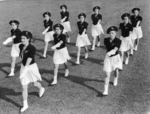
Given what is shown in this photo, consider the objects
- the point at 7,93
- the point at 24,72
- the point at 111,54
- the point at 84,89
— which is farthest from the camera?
the point at 7,93

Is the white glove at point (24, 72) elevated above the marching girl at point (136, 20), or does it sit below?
below

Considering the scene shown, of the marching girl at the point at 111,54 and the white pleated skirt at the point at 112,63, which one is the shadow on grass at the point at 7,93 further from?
the white pleated skirt at the point at 112,63

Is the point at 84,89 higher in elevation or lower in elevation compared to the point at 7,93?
higher

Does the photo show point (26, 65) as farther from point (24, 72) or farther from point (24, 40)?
point (24, 40)

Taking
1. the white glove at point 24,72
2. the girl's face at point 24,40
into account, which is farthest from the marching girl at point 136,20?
the white glove at point 24,72

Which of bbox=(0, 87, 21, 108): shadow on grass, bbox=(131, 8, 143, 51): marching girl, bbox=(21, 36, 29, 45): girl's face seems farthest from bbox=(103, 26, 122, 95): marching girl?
bbox=(131, 8, 143, 51): marching girl

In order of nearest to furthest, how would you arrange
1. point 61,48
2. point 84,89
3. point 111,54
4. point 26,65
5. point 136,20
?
point 26,65 < point 111,54 < point 84,89 < point 61,48 < point 136,20

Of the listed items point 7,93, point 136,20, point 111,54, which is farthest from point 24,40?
point 136,20

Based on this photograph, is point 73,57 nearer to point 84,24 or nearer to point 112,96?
point 84,24

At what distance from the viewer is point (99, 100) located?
8.34 metres

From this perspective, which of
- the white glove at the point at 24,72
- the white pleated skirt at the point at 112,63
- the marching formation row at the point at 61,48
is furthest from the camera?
the white pleated skirt at the point at 112,63

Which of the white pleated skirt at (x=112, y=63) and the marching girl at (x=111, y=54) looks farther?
the white pleated skirt at (x=112, y=63)

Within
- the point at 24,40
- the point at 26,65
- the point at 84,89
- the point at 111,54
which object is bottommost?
the point at 84,89

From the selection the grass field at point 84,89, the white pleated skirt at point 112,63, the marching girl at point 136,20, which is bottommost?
the grass field at point 84,89
